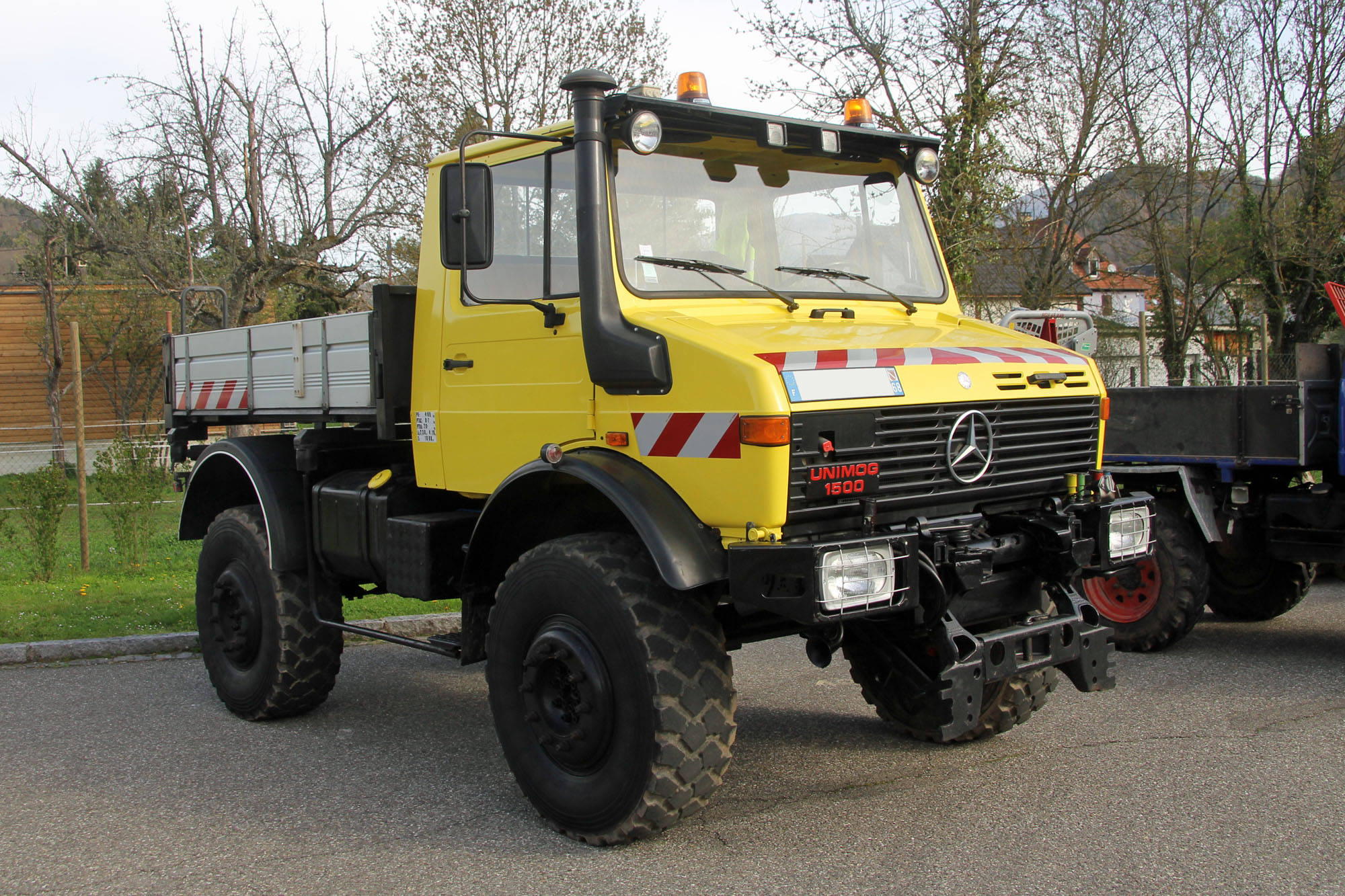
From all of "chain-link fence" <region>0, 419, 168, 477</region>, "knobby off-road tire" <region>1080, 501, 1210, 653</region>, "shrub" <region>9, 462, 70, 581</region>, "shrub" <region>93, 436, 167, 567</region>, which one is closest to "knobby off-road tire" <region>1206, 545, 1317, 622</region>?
"knobby off-road tire" <region>1080, 501, 1210, 653</region>

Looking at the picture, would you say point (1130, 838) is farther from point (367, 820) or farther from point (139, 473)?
point (139, 473)

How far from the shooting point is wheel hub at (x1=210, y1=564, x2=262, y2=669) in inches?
241

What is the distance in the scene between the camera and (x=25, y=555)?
1067 cm

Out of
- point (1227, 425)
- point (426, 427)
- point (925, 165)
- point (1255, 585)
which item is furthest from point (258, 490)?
point (1255, 585)

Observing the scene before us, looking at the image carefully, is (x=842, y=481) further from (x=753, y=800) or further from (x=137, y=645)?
(x=137, y=645)

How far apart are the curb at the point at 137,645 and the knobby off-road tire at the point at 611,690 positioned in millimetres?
2964

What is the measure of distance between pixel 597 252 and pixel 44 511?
25.8 ft

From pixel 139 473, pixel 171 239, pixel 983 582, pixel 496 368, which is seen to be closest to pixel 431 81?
pixel 171 239

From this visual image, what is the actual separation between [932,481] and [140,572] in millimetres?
8615

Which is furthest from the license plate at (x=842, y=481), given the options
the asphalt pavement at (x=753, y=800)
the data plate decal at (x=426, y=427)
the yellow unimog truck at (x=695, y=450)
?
the data plate decal at (x=426, y=427)

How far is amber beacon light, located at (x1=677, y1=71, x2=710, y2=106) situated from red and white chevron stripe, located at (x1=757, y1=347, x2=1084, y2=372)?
1.28 meters

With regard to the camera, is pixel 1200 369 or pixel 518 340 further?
pixel 1200 369

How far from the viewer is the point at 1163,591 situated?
7.05 m

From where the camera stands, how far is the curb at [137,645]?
7402mm
